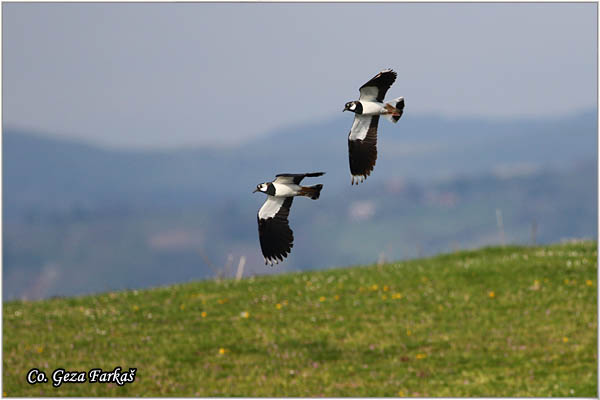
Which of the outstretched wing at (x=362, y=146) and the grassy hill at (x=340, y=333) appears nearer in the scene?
the outstretched wing at (x=362, y=146)

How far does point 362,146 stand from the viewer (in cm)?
227

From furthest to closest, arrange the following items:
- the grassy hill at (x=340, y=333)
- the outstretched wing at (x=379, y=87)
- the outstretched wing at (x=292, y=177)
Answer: the grassy hill at (x=340, y=333) → the outstretched wing at (x=379, y=87) → the outstretched wing at (x=292, y=177)

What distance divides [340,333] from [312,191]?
1788cm

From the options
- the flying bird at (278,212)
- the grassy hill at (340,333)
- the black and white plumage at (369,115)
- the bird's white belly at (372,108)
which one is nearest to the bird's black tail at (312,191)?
the flying bird at (278,212)

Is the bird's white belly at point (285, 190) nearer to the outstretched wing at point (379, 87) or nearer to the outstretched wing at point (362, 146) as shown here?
the outstretched wing at point (362, 146)

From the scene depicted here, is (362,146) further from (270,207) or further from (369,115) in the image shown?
(270,207)

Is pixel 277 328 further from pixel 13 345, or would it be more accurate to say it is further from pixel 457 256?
pixel 457 256

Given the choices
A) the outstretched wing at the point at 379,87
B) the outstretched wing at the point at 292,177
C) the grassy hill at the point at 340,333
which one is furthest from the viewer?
the grassy hill at the point at 340,333

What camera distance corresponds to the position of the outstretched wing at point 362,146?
2.21 m

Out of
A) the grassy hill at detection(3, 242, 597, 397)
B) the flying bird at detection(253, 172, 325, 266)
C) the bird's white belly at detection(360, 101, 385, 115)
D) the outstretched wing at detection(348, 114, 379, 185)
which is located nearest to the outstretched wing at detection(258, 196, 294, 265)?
the flying bird at detection(253, 172, 325, 266)

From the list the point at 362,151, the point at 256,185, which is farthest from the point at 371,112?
the point at 256,185

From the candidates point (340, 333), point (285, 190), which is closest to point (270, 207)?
point (285, 190)

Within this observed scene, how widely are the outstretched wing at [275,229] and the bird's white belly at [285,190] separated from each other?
0.8 inches

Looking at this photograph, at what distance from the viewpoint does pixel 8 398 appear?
1692cm
